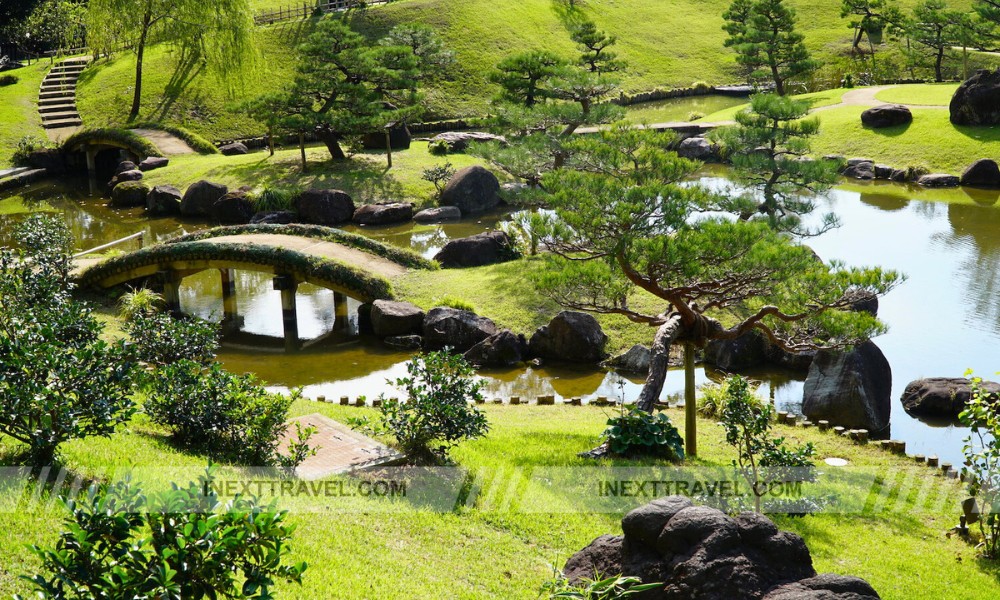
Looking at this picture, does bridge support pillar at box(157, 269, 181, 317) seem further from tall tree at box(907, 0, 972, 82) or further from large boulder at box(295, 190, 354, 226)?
tall tree at box(907, 0, 972, 82)

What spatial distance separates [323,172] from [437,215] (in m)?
5.99

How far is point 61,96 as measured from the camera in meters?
49.0

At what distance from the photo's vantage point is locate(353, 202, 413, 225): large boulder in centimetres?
3534

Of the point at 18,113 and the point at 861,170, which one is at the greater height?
the point at 18,113

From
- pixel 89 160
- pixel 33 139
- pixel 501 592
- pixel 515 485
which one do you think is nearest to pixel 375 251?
pixel 515 485

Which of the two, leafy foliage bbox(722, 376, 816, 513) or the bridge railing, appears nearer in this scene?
leafy foliage bbox(722, 376, 816, 513)

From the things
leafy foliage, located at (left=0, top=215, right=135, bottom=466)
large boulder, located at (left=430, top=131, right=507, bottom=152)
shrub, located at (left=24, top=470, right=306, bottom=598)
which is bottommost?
large boulder, located at (left=430, top=131, right=507, bottom=152)

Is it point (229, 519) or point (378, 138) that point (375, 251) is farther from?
point (229, 519)

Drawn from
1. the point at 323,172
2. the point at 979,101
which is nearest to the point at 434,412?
the point at 323,172

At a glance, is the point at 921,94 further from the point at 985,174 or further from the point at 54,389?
the point at 54,389

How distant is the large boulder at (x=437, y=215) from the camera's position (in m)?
35.6

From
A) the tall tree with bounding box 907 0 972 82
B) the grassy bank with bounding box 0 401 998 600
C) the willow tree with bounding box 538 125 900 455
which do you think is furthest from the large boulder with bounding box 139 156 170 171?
the tall tree with bounding box 907 0 972 82

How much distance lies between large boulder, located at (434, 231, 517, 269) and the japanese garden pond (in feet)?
11.8

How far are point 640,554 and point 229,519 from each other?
3.53 meters
